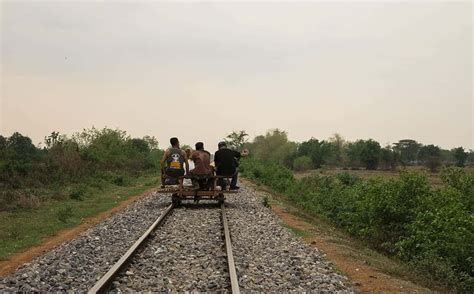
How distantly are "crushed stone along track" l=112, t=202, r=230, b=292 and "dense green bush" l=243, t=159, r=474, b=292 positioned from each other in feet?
14.7

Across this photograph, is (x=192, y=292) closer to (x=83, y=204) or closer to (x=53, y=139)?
(x=83, y=204)

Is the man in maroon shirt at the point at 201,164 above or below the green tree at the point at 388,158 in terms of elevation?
below

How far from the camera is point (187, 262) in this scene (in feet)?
28.1

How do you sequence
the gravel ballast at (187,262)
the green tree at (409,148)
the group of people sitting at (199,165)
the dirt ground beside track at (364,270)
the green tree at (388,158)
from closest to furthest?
the gravel ballast at (187,262) → the dirt ground beside track at (364,270) → the group of people sitting at (199,165) → the green tree at (388,158) → the green tree at (409,148)

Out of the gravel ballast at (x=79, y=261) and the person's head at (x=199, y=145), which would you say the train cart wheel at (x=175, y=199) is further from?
the gravel ballast at (x=79, y=261)

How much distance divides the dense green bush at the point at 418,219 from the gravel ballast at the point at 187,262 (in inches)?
125

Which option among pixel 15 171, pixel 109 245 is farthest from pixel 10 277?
pixel 15 171

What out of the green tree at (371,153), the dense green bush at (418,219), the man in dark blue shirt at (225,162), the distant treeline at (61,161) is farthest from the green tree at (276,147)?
the man in dark blue shirt at (225,162)

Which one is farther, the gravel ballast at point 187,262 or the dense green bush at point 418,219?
the dense green bush at point 418,219

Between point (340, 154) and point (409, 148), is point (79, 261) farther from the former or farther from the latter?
point (409, 148)

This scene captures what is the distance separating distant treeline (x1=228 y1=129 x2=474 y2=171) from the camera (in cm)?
10556

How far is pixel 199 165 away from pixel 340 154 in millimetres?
111888

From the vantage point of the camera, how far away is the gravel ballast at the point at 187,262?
23.8 feet

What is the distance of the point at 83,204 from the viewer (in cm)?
2062
